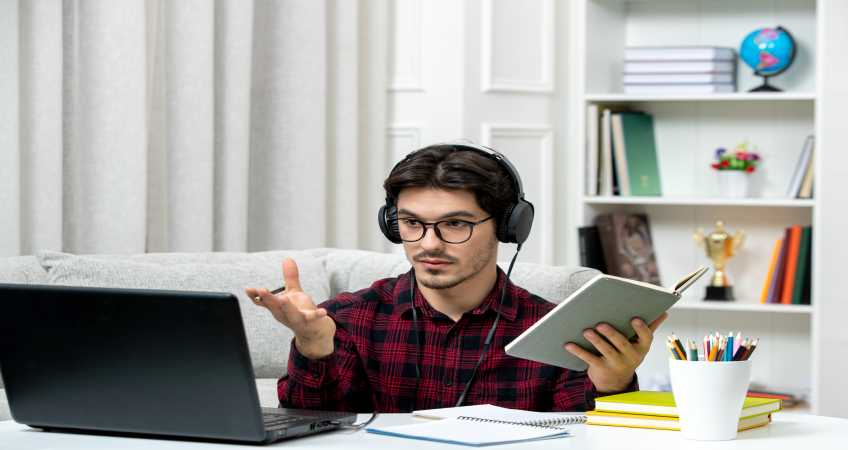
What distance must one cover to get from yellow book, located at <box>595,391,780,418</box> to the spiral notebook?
0.04 meters

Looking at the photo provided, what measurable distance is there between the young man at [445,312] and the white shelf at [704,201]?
1770 millimetres

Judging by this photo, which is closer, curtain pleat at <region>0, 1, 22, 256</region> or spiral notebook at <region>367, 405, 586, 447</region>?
spiral notebook at <region>367, 405, 586, 447</region>

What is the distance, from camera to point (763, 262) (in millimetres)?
3662

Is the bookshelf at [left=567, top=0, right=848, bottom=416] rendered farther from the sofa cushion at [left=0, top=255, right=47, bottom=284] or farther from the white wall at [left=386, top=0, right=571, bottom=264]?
the sofa cushion at [left=0, top=255, right=47, bottom=284]

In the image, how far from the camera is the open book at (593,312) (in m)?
1.26

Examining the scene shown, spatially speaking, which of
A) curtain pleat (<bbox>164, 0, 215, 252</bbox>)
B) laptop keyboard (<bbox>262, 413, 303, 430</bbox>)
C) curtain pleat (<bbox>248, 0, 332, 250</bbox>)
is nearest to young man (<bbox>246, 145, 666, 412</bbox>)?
laptop keyboard (<bbox>262, 413, 303, 430</bbox>)

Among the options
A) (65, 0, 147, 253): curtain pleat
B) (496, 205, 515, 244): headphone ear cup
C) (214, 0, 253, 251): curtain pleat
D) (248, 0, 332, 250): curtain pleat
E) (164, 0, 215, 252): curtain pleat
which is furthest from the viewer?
(248, 0, 332, 250): curtain pleat

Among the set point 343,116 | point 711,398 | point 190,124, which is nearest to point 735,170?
point 343,116

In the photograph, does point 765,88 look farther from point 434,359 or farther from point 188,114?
point 434,359

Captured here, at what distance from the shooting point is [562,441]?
3.96 ft

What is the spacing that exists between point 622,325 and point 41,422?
0.68 metres

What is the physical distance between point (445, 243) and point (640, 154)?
2.12 m

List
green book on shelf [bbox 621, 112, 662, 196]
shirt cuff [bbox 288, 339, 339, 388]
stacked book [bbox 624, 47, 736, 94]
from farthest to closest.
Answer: green book on shelf [bbox 621, 112, 662, 196]
stacked book [bbox 624, 47, 736, 94]
shirt cuff [bbox 288, 339, 339, 388]

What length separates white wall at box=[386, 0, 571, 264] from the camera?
3512 millimetres
